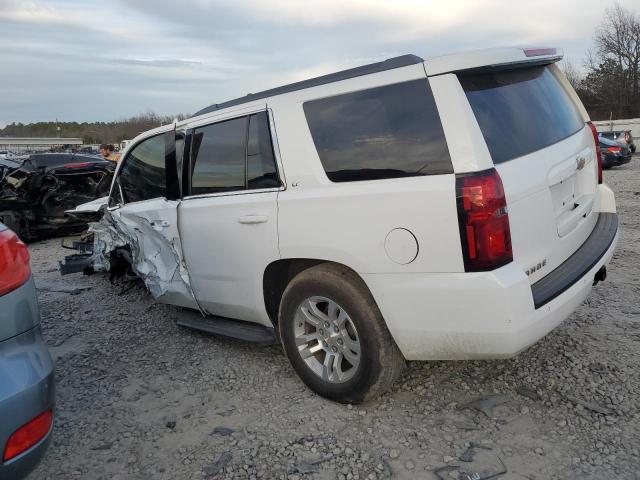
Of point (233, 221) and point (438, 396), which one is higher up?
point (233, 221)

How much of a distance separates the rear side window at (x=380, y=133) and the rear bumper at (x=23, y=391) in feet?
5.50

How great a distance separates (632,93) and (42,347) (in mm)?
54660

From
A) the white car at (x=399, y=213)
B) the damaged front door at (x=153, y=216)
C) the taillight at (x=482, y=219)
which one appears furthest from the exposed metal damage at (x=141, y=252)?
the taillight at (x=482, y=219)

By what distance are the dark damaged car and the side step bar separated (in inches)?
242

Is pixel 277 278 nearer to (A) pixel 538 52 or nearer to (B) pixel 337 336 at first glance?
(B) pixel 337 336

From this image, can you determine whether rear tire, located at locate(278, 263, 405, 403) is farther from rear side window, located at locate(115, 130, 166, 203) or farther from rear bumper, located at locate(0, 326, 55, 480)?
rear side window, located at locate(115, 130, 166, 203)

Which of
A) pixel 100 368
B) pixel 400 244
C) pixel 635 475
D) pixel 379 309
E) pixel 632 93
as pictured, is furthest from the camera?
pixel 632 93

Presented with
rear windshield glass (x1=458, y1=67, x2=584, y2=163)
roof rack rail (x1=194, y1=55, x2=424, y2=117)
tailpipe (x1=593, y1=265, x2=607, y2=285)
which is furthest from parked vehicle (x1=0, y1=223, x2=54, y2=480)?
tailpipe (x1=593, y1=265, x2=607, y2=285)

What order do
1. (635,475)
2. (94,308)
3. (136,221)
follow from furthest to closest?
(94,308) → (136,221) → (635,475)

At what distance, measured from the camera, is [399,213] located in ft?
8.62

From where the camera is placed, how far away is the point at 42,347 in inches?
86.3

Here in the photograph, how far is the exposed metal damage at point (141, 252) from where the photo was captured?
4203 millimetres

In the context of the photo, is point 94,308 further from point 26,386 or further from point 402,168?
point 402,168

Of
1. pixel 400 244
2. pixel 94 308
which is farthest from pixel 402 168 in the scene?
pixel 94 308
